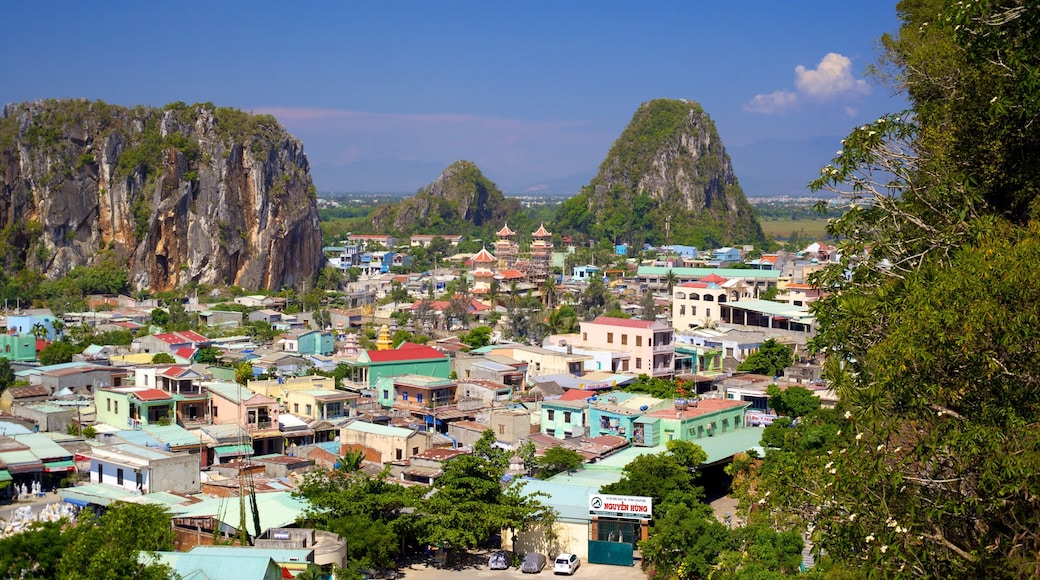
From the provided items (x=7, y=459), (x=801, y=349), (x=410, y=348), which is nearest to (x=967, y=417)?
(x=7, y=459)

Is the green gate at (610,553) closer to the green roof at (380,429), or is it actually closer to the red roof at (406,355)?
the green roof at (380,429)

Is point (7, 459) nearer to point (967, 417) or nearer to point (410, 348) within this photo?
point (410, 348)

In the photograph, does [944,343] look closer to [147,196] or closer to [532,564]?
[532,564]

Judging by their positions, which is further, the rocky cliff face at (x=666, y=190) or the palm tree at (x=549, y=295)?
the rocky cliff face at (x=666, y=190)

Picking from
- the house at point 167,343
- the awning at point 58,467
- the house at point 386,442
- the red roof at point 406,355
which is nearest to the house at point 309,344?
the house at point 167,343

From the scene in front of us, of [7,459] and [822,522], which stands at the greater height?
[822,522]

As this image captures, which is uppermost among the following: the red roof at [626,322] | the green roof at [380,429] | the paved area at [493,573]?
the red roof at [626,322]
